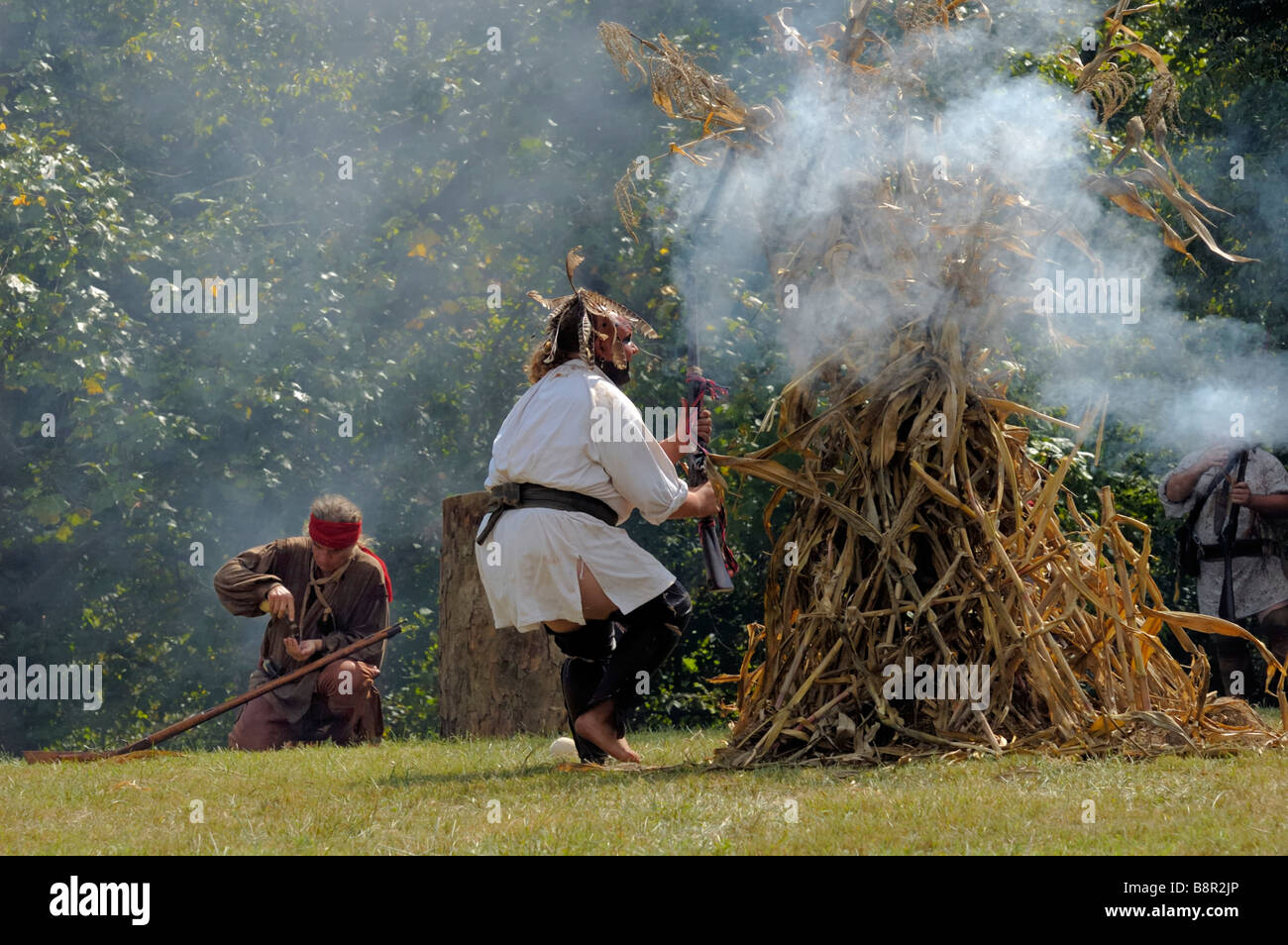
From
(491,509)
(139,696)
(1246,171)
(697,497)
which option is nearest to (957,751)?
(697,497)

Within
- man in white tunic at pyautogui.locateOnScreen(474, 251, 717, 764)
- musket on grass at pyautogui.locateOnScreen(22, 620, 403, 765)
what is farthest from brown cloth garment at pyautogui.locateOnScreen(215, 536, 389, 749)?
man in white tunic at pyautogui.locateOnScreen(474, 251, 717, 764)

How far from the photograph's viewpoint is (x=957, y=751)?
14.7 ft

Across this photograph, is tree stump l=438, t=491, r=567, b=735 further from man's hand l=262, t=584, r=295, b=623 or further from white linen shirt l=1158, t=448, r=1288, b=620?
white linen shirt l=1158, t=448, r=1288, b=620

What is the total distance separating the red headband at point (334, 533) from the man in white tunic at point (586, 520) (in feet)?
7.46

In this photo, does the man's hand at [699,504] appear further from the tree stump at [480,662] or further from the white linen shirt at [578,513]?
the tree stump at [480,662]

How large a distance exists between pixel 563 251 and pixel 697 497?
6.95m

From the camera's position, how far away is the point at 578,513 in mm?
4887

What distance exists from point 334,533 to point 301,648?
0.60 m

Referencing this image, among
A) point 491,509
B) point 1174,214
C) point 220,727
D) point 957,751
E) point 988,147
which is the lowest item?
point 220,727

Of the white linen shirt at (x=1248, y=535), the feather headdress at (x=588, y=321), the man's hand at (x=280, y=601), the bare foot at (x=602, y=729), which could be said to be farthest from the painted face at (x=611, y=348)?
the white linen shirt at (x=1248, y=535)

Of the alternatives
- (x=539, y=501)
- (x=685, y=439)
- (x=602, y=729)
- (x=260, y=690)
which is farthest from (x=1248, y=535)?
(x=260, y=690)

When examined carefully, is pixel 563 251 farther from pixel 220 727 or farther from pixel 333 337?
pixel 220 727

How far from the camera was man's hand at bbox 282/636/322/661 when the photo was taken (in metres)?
7.00

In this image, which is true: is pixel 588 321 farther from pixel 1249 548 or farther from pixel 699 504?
pixel 1249 548
